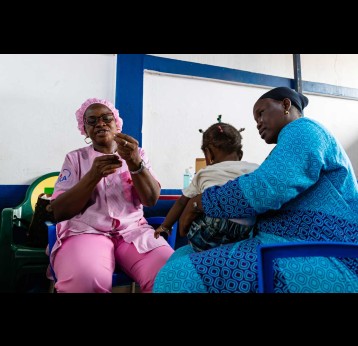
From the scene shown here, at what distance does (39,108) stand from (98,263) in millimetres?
2258

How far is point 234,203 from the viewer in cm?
111

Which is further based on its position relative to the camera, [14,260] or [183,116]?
[183,116]

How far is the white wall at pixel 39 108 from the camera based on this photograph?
3207 millimetres

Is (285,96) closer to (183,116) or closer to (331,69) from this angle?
(183,116)

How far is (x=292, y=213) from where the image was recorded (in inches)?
45.0

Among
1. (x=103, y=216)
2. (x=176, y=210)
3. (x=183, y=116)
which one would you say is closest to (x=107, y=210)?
(x=103, y=216)

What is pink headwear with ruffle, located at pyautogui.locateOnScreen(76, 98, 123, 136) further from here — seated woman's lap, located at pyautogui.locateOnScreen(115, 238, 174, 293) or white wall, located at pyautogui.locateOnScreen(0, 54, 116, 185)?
white wall, located at pyautogui.locateOnScreen(0, 54, 116, 185)

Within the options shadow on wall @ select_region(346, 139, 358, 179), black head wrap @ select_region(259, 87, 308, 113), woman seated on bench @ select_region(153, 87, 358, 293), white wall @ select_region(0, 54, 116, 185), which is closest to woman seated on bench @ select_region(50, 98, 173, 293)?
woman seated on bench @ select_region(153, 87, 358, 293)

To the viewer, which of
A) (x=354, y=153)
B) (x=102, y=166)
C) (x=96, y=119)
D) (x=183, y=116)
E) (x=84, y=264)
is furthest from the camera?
(x=354, y=153)

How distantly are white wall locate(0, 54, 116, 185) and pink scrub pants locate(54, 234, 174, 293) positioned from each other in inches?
70.7

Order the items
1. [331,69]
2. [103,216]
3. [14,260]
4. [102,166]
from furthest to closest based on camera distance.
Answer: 1. [331,69]
2. [14,260]
3. [103,216]
4. [102,166]

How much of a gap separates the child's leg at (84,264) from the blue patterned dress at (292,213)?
2.00ft
